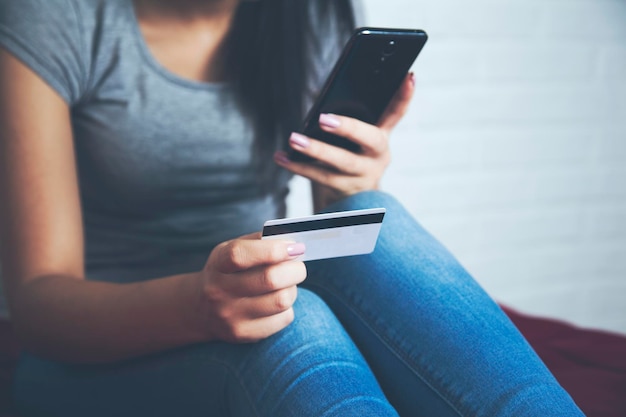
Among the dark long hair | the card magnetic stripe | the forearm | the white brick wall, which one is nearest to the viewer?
the card magnetic stripe

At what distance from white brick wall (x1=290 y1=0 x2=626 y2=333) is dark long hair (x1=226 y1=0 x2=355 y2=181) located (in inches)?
15.9

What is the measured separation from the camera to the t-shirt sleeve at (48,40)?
0.71 m

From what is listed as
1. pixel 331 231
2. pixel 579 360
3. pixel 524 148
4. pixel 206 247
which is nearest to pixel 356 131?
pixel 331 231

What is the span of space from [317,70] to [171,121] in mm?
262

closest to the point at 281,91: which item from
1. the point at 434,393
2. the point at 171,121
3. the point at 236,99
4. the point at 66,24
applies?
the point at 236,99

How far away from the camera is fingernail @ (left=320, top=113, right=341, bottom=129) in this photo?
0.69 metres

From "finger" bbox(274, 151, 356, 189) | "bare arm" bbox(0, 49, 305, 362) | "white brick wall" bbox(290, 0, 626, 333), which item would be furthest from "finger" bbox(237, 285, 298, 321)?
"white brick wall" bbox(290, 0, 626, 333)

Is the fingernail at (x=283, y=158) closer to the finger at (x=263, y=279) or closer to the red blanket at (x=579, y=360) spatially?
the finger at (x=263, y=279)

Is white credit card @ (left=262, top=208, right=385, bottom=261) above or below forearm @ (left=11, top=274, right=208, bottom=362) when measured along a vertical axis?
above

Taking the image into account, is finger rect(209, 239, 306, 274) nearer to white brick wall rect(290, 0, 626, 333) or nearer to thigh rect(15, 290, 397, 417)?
thigh rect(15, 290, 397, 417)

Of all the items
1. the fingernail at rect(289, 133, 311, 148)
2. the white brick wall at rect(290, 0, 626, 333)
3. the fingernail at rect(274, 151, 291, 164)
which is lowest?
the white brick wall at rect(290, 0, 626, 333)

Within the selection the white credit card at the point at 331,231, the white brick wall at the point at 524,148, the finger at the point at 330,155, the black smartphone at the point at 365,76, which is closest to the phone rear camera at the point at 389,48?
the black smartphone at the point at 365,76

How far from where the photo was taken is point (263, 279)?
0.53 m

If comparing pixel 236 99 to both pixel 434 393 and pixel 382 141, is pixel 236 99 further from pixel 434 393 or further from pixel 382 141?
Answer: pixel 434 393
